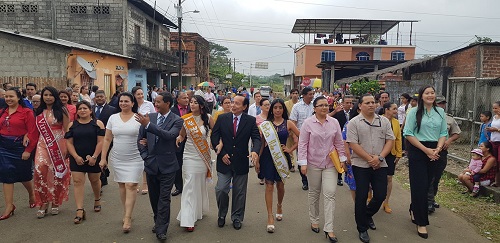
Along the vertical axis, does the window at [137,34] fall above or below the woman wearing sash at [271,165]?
above

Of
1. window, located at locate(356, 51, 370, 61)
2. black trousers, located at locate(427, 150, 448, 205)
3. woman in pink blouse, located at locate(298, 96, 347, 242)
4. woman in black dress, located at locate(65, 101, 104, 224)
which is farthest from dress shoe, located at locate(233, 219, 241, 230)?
window, located at locate(356, 51, 370, 61)

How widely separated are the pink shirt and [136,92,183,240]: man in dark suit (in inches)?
61.0

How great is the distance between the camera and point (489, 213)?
228 inches

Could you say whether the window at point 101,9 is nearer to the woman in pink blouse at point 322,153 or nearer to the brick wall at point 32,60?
the brick wall at point 32,60

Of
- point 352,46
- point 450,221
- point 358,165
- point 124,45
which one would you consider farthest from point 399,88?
point 352,46

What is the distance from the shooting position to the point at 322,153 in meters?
4.77

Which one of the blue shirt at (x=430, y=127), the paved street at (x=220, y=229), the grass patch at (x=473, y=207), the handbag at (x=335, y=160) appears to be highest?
the blue shirt at (x=430, y=127)

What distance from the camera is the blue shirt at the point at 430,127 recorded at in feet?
16.3

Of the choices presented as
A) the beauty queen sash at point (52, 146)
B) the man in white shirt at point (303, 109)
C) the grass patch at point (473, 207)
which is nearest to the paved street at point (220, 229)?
the grass patch at point (473, 207)

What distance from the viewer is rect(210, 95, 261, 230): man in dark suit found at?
5.00m

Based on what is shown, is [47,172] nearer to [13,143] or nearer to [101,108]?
[13,143]

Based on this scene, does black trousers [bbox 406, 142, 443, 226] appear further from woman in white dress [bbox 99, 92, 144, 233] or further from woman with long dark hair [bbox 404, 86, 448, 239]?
woman in white dress [bbox 99, 92, 144, 233]

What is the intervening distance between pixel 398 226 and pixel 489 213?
63.4 inches

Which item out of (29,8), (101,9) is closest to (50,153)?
(101,9)
